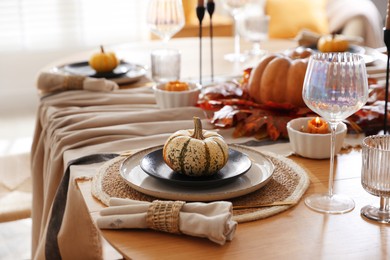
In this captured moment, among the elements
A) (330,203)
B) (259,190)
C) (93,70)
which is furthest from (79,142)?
(93,70)

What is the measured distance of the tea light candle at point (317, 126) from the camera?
1.39 m

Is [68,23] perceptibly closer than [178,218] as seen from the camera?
No

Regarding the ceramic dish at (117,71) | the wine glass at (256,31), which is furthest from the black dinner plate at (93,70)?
the wine glass at (256,31)

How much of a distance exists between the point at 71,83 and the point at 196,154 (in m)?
0.94

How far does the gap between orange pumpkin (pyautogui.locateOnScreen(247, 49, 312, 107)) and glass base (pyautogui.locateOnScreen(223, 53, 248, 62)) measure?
0.80 m

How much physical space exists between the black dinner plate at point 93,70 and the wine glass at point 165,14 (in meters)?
0.19

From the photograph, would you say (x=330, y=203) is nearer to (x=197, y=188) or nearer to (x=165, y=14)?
(x=197, y=188)

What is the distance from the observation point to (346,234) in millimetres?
1024

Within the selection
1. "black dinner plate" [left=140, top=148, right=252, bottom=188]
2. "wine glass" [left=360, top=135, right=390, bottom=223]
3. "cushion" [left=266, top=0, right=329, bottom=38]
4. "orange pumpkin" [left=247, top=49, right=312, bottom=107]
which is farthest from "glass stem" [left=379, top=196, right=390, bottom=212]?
"cushion" [left=266, top=0, right=329, bottom=38]

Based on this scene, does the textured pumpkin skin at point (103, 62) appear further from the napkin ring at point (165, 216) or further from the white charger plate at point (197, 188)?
the napkin ring at point (165, 216)

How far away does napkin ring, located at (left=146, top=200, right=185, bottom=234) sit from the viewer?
1.01m

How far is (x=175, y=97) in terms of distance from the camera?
1725 mm

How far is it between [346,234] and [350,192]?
0.62 feet

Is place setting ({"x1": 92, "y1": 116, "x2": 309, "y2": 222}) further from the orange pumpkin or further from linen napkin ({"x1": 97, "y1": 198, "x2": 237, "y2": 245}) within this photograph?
the orange pumpkin
